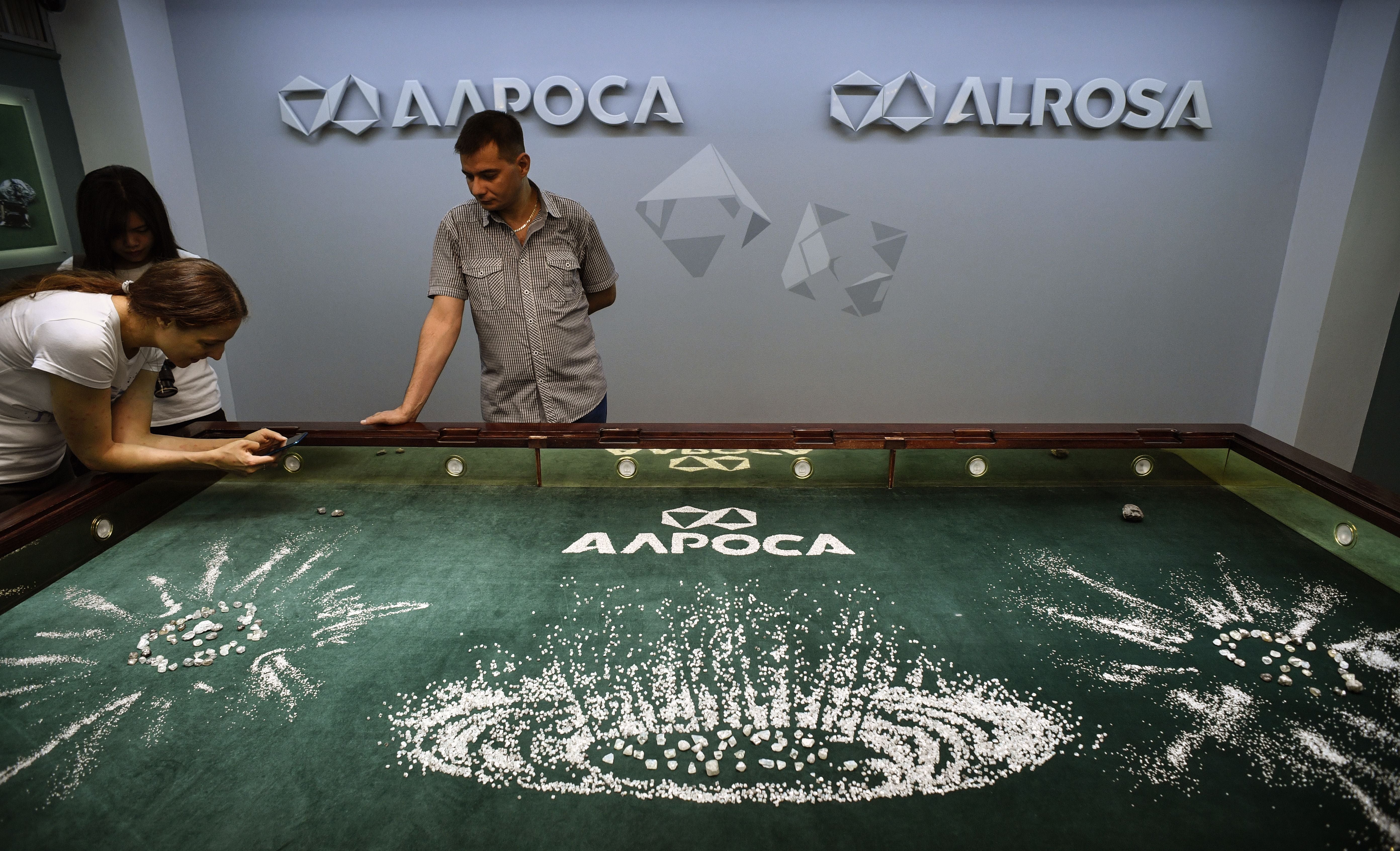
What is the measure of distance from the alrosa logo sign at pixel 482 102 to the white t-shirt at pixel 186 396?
1390 mm

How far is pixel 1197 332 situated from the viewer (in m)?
3.71

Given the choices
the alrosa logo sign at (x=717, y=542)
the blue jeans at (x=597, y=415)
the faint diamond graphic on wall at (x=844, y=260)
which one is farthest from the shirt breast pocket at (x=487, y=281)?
the faint diamond graphic on wall at (x=844, y=260)

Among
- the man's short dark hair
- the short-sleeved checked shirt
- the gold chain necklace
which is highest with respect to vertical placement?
the man's short dark hair

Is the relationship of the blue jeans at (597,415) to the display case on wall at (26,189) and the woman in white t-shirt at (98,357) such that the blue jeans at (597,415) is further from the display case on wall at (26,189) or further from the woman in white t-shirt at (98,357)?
the display case on wall at (26,189)

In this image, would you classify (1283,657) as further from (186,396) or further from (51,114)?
(51,114)

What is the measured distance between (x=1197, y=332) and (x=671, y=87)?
2.93m

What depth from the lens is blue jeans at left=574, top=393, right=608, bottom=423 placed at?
253cm

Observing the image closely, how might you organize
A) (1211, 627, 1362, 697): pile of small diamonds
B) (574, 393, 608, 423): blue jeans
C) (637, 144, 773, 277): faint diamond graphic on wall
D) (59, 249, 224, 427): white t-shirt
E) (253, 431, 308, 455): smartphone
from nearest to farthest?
(1211, 627, 1362, 697): pile of small diamonds
(253, 431, 308, 455): smartphone
(59, 249, 224, 427): white t-shirt
(574, 393, 608, 423): blue jeans
(637, 144, 773, 277): faint diamond graphic on wall

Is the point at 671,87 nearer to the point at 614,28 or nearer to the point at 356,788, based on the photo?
the point at 614,28

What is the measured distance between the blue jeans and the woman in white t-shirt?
39.2 inches

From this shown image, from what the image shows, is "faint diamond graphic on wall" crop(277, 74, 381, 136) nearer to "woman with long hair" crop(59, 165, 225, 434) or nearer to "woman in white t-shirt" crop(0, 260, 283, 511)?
"woman with long hair" crop(59, 165, 225, 434)

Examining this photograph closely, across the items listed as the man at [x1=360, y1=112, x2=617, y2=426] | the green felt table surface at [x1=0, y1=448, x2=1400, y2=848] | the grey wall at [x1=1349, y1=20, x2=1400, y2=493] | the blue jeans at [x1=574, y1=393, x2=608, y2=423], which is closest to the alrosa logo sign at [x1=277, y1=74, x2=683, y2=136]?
the man at [x1=360, y1=112, x2=617, y2=426]

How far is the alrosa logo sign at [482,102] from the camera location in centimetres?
334

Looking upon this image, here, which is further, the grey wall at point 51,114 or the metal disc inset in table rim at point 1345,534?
the grey wall at point 51,114
